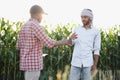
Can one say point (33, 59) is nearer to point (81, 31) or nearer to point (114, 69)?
point (81, 31)

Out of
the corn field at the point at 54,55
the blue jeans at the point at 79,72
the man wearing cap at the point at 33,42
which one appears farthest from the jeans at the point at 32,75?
the corn field at the point at 54,55

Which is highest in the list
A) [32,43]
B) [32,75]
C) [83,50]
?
[32,43]

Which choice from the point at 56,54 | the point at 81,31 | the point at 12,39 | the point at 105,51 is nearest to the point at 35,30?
the point at 81,31

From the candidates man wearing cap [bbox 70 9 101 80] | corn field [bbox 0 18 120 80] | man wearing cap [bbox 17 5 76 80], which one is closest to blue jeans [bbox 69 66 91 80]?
man wearing cap [bbox 70 9 101 80]

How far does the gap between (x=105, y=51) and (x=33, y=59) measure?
5154 mm

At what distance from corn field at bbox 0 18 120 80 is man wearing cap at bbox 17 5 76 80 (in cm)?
206

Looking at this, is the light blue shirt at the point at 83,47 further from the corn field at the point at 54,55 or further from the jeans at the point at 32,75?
the corn field at the point at 54,55

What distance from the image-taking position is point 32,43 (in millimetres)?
6516

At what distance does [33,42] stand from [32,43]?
0.02 meters

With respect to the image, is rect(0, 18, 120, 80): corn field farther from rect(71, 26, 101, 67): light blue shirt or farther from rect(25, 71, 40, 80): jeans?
rect(25, 71, 40, 80): jeans

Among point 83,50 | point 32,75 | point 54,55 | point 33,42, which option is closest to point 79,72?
point 83,50

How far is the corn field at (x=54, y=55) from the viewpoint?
959 centimetres

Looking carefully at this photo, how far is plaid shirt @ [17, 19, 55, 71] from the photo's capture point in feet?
21.2

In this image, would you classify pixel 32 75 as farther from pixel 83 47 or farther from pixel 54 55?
pixel 54 55
